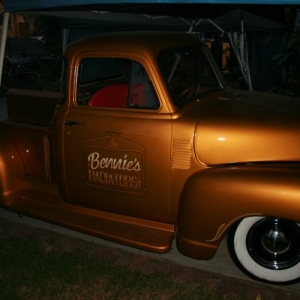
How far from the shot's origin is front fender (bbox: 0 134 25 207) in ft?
11.9

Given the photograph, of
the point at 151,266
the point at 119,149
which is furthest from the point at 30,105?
the point at 151,266

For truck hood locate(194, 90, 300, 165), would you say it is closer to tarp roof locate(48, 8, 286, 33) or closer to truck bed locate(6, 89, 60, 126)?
truck bed locate(6, 89, 60, 126)

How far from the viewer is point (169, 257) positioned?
3.24 m

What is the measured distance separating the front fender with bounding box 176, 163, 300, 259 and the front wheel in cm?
23

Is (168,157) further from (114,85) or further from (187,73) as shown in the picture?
(114,85)

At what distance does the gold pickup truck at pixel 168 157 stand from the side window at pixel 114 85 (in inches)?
0.4

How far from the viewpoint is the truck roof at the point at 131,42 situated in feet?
9.79

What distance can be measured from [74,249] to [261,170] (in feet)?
6.03

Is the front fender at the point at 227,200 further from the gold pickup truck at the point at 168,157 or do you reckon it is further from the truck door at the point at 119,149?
the truck door at the point at 119,149

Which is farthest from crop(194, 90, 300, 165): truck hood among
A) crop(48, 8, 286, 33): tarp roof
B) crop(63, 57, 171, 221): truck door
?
crop(48, 8, 286, 33): tarp roof

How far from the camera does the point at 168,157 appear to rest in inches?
112

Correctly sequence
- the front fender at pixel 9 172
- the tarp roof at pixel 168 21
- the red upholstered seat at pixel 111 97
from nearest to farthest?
1. the red upholstered seat at pixel 111 97
2. the front fender at pixel 9 172
3. the tarp roof at pixel 168 21

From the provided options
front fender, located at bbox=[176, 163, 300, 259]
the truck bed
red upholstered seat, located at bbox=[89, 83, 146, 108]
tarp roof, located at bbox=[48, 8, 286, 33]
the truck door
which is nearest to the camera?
front fender, located at bbox=[176, 163, 300, 259]

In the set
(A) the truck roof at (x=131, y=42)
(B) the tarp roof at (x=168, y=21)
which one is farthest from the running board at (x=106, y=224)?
(B) the tarp roof at (x=168, y=21)
